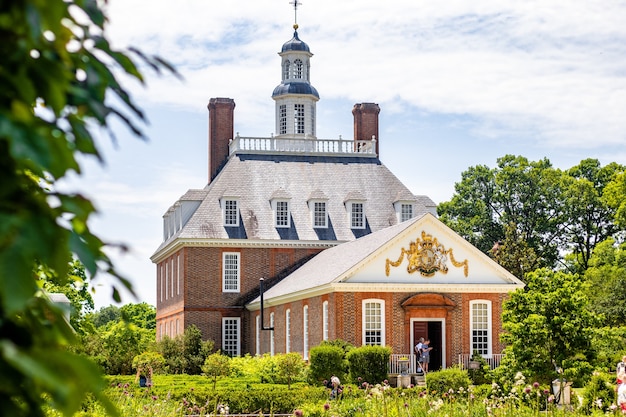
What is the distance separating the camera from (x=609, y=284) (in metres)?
54.7

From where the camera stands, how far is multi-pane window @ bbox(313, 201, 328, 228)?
171 ft

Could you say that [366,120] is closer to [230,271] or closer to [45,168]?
[230,271]

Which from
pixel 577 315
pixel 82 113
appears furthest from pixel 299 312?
pixel 82 113

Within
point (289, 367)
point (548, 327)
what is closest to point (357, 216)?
point (289, 367)

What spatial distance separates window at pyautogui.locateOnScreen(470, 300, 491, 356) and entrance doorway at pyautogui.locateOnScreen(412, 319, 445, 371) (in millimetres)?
1253

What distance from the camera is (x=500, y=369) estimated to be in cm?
2297

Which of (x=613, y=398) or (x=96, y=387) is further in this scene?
(x=613, y=398)

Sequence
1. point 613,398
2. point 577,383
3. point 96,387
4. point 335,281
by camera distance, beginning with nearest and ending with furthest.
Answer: point 96,387 → point 613,398 → point 577,383 → point 335,281

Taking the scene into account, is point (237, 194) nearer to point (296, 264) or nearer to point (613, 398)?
point (296, 264)

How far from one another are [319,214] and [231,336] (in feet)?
24.8

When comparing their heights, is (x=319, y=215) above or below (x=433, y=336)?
above

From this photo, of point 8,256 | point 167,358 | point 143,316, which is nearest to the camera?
point 8,256

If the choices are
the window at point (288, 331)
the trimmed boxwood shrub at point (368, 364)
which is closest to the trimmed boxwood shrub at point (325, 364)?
the trimmed boxwood shrub at point (368, 364)

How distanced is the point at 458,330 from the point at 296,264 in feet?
44.5
